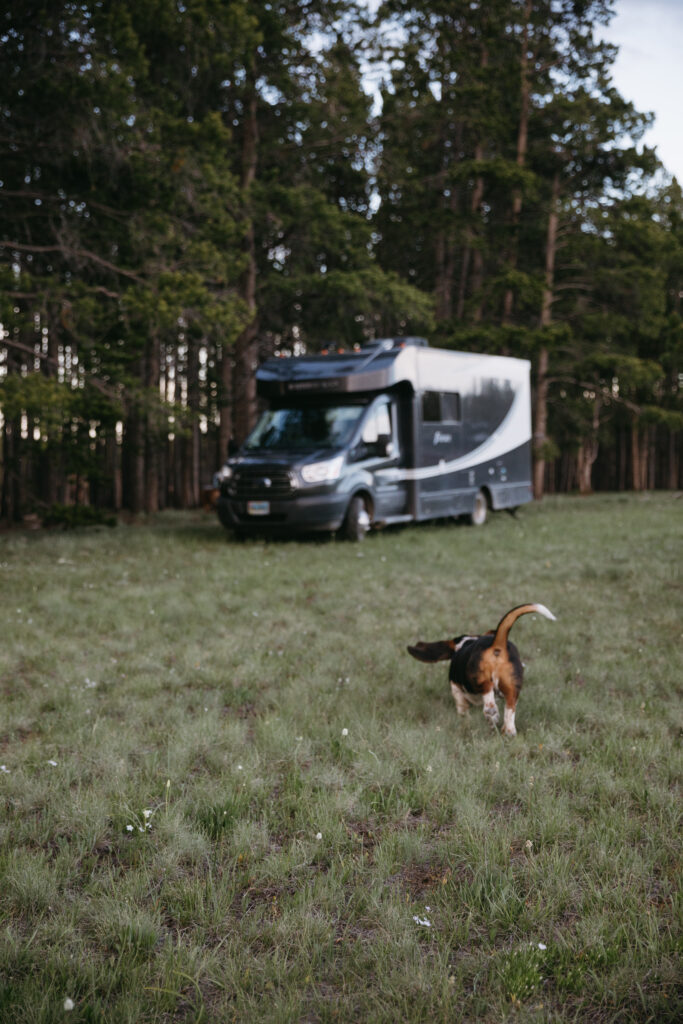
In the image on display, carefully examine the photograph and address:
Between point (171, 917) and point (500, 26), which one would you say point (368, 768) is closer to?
point (171, 917)

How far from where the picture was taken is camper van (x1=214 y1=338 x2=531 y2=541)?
1399 centimetres

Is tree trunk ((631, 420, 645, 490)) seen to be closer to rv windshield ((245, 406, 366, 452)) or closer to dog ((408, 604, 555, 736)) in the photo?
rv windshield ((245, 406, 366, 452))

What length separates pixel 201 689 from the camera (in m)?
5.60

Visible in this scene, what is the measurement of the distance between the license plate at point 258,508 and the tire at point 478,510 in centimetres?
553

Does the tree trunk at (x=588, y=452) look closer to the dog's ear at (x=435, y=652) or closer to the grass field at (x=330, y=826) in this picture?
the grass field at (x=330, y=826)

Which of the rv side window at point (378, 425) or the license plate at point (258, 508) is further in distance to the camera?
the rv side window at point (378, 425)

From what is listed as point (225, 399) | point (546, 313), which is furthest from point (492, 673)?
point (546, 313)

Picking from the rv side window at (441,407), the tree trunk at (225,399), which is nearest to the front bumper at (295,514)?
the rv side window at (441,407)

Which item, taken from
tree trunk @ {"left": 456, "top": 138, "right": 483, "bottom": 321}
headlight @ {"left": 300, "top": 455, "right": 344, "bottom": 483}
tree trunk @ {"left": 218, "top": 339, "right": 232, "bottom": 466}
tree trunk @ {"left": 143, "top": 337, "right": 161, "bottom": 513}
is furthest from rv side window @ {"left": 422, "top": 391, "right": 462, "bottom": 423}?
tree trunk @ {"left": 456, "top": 138, "right": 483, "bottom": 321}

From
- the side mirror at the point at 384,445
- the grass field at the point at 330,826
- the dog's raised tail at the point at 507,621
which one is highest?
the side mirror at the point at 384,445

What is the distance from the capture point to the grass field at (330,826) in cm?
248

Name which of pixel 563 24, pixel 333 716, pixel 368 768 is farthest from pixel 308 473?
pixel 563 24

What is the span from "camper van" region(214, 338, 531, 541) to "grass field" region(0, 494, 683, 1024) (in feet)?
20.8

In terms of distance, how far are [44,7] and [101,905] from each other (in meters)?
14.0
